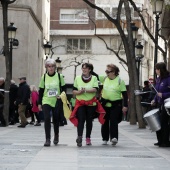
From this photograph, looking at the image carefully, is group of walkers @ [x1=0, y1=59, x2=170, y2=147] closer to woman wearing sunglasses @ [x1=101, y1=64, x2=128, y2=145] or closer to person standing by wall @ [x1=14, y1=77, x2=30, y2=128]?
woman wearing sunglasses @ [x1=101, y1=64, x2=128, y2=145]

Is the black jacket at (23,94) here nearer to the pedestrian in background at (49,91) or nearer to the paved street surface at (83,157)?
the paved street surface at (83,157)

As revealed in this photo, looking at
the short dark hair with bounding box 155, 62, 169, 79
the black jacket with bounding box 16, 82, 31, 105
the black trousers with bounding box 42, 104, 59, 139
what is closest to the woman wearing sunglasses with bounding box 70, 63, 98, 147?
the black trousers with bounding box 42, 104, 59, 139

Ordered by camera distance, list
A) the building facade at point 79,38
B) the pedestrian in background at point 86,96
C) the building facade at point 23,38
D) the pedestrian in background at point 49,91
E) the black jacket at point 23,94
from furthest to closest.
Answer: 1. the building facade at point 79,38
2. the building facade at point 23,38
3. the black jacket at point 23,94
4. the pedestrian in background at point 86,96
5. the pedestrian in background at point 49,91

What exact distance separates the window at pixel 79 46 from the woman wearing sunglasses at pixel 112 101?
5502cm

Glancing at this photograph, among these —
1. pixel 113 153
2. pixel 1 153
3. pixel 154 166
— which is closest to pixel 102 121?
pixel 113 153

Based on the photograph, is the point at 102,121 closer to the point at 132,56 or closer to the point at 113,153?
the point at 113,153

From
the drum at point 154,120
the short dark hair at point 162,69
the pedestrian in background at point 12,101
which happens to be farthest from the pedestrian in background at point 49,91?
the pedestrian in background at point 12,101

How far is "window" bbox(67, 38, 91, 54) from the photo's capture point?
71.3 meters

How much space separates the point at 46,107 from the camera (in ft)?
51.2

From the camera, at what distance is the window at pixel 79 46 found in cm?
7131

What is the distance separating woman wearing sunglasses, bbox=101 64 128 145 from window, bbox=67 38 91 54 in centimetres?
5502

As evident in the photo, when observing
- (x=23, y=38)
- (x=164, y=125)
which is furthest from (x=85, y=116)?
(x=23, y=38)

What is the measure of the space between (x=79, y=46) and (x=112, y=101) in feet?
183

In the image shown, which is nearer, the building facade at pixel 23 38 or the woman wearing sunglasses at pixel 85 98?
the woman wearing sunglasses at pixel 85 98
